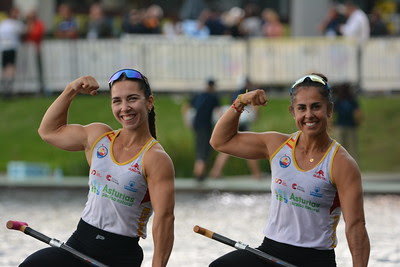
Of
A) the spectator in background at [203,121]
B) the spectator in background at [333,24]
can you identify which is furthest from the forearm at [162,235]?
the spectator in background at [333,24]

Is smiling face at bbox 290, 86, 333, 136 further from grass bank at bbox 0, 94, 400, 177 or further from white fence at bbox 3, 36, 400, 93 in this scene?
white fence at bbox 3, 36, 400, 93

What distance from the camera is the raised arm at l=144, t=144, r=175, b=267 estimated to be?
718 cm

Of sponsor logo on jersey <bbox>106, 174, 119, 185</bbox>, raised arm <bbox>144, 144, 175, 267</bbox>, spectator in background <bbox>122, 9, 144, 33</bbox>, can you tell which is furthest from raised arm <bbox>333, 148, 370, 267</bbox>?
spectator in background <bbox>122, 9, 144, 33</bbox>

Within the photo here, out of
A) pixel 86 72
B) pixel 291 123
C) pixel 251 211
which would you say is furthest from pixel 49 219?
pixel 86 72

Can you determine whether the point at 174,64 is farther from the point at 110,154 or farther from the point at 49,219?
the point at 110,154

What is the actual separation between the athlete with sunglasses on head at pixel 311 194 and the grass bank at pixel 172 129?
15.0m

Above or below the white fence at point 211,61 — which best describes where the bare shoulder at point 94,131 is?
above

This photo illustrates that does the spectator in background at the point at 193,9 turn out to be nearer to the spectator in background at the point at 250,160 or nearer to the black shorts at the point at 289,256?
the spectator in background at the point at 250,160

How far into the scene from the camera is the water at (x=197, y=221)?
41.9ft

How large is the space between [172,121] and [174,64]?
2432 millimetres

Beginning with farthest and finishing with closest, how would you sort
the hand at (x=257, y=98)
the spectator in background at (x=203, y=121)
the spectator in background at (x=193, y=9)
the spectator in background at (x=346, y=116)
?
the spectator in background at (x=193, y=9) → the spectator in background at (x=203, y=121) → the spectator in background at (x=346, y=116) → the hand at (x=257, y=98)

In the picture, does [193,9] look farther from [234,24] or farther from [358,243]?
[358,243]

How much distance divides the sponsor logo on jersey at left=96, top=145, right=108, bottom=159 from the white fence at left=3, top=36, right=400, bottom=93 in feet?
61.3

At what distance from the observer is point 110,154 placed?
7453 mm
